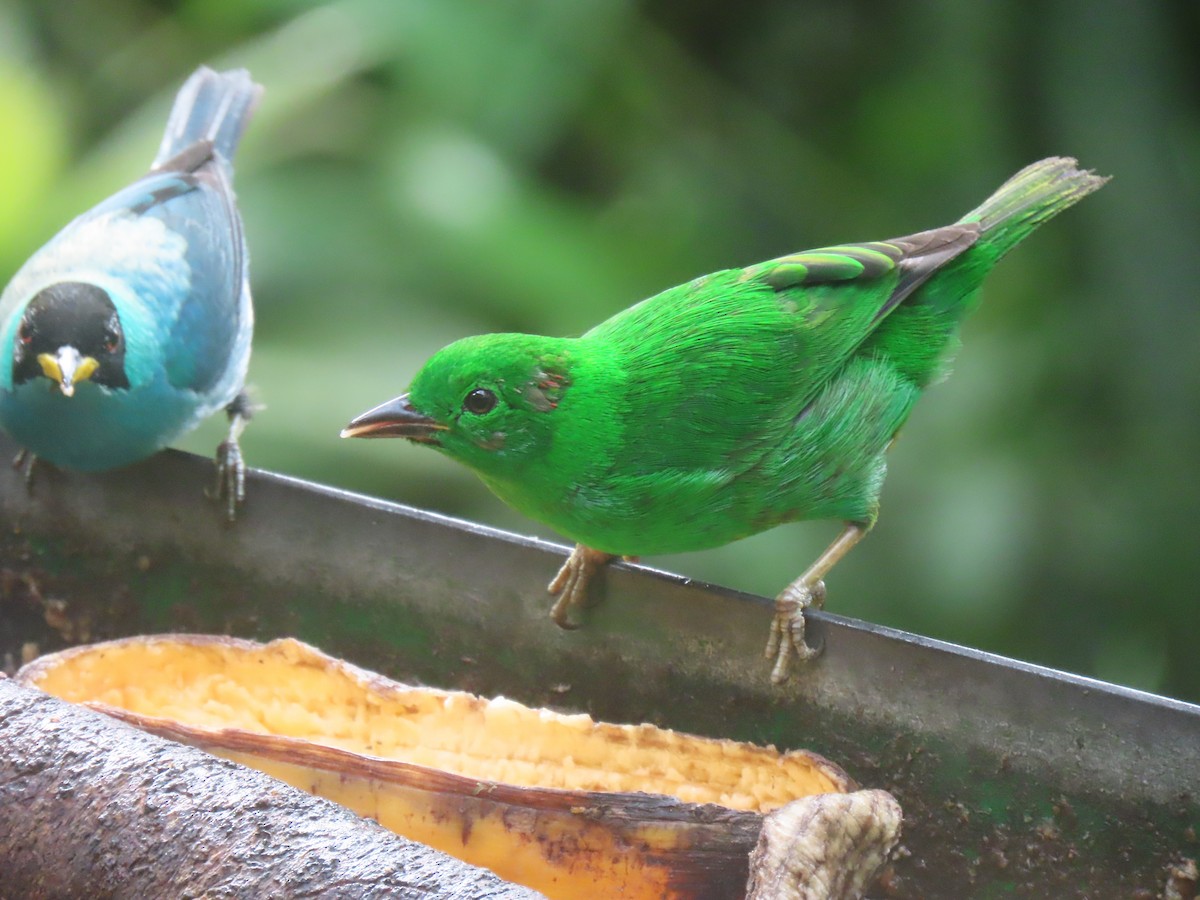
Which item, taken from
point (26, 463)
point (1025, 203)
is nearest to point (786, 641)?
point (1025, 203)

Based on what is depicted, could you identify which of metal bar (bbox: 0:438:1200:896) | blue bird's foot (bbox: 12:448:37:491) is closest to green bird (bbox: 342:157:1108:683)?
metal bar (bbox: 0:438:1200:896)

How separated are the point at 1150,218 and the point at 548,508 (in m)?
2.24

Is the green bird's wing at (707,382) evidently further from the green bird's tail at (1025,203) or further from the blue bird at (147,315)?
the blue bird at (147,315)

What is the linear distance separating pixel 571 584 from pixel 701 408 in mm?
406

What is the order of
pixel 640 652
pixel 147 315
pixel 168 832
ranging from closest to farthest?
pixel 168 832
pixel 640 652
pixel 147 315

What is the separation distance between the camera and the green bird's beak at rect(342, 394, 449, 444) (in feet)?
6.62

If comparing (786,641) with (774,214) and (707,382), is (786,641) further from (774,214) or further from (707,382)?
(774,214)

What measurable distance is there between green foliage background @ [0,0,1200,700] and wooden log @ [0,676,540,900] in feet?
7.60

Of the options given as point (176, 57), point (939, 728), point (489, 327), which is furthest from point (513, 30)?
point (939, 728)

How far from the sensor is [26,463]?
2.44 m

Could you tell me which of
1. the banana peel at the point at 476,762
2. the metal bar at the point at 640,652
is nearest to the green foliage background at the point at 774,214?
the metal bar at the point at 640,652

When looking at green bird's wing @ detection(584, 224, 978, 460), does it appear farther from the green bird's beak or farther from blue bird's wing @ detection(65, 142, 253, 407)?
blue bird's wing @ detection(65, 142, 253, 407)

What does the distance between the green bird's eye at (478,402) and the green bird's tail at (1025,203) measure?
1.07 meters

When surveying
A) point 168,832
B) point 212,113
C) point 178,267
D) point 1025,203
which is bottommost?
point 168,832
